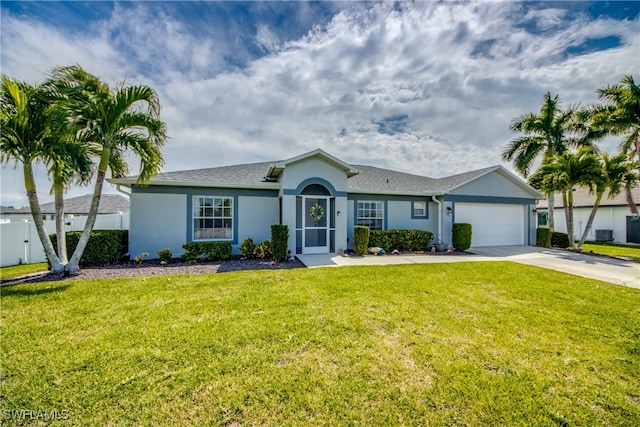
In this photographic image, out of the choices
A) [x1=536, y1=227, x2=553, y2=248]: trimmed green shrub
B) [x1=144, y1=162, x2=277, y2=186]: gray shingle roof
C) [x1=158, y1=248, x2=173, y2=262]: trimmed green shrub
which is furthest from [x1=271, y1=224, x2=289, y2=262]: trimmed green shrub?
[x1=536, y1=227, x2=553, y2=248]: trimmed green shrub

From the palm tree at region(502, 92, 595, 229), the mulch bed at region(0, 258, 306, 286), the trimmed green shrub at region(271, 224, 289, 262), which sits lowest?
the mulch bed at region(0, 258, 306, 286)

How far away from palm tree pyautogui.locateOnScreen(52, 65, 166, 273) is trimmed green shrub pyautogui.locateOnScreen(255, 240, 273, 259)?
4.54m

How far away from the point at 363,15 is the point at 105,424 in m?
10.5

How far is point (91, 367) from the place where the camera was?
3062 mm

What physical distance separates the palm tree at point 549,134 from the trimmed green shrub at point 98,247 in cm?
2247

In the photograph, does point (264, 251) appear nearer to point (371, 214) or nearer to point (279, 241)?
point (279, 241)

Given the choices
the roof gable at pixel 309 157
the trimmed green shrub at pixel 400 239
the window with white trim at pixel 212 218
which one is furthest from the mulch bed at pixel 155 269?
the trimmed green shrub at pixel 400 239

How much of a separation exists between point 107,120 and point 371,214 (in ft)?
35.7

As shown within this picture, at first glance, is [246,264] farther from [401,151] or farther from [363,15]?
[401,151]

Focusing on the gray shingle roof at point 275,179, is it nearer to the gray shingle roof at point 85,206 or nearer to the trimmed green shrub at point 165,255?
the trimmed green shrub at point 165,255

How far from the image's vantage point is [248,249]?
34.2ft

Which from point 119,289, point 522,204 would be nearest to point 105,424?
point 119,289

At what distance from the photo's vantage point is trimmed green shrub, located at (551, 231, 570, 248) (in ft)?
46.4

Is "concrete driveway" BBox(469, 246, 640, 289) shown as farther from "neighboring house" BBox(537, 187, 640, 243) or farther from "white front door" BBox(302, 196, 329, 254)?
"neighboring house" BBox(537, 187, 640, 243)
